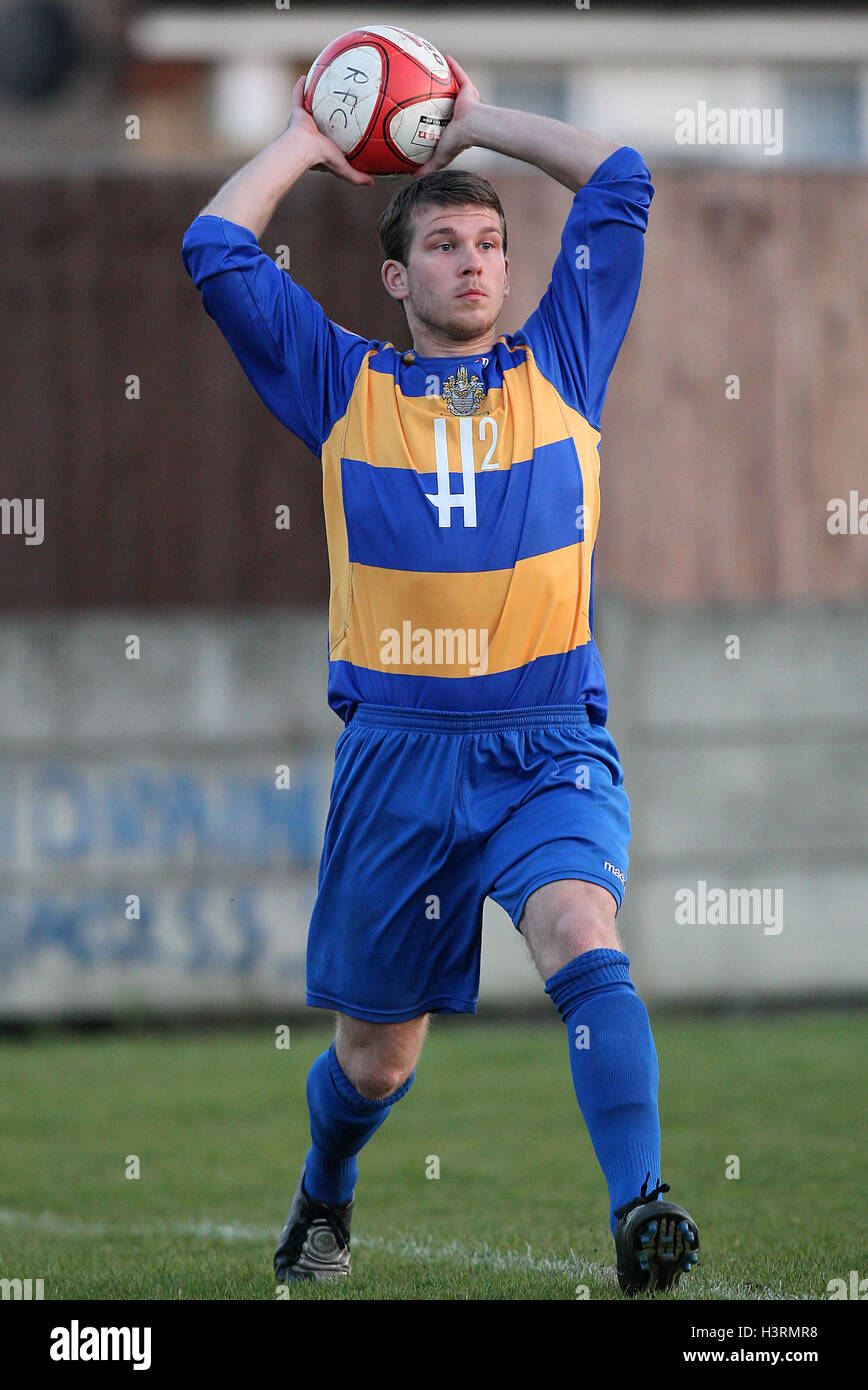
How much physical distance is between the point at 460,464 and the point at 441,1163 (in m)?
3.41

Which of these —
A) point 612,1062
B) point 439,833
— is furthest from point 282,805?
point 612,1062

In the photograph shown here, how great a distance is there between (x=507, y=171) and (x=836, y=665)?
11.5 feet

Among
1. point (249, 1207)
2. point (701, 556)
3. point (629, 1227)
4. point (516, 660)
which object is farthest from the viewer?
point (701, 556)

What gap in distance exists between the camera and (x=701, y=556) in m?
10.8

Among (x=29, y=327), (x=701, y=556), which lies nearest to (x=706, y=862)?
(x=701, y=556)

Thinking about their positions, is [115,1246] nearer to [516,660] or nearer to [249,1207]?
[249,1207]

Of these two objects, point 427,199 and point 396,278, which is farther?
point 396,278

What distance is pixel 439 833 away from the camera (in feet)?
13.7

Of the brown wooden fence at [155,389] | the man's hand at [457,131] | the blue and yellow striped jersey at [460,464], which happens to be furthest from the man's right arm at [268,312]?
the brown wooden fence at [155,389]

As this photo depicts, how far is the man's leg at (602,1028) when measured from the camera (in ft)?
12.1

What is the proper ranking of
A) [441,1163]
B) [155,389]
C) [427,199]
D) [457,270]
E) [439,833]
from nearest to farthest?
1. [439,833]
2. [457,270]
3. [427,199]
4. [441,1163]
5. [155,389]

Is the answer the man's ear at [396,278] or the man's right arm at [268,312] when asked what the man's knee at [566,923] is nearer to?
the man's right arm at [268,312]

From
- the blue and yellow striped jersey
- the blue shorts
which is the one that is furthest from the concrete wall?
the blue and yellow striped jersey

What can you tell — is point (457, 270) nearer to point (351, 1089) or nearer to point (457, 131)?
point (457, 131)
